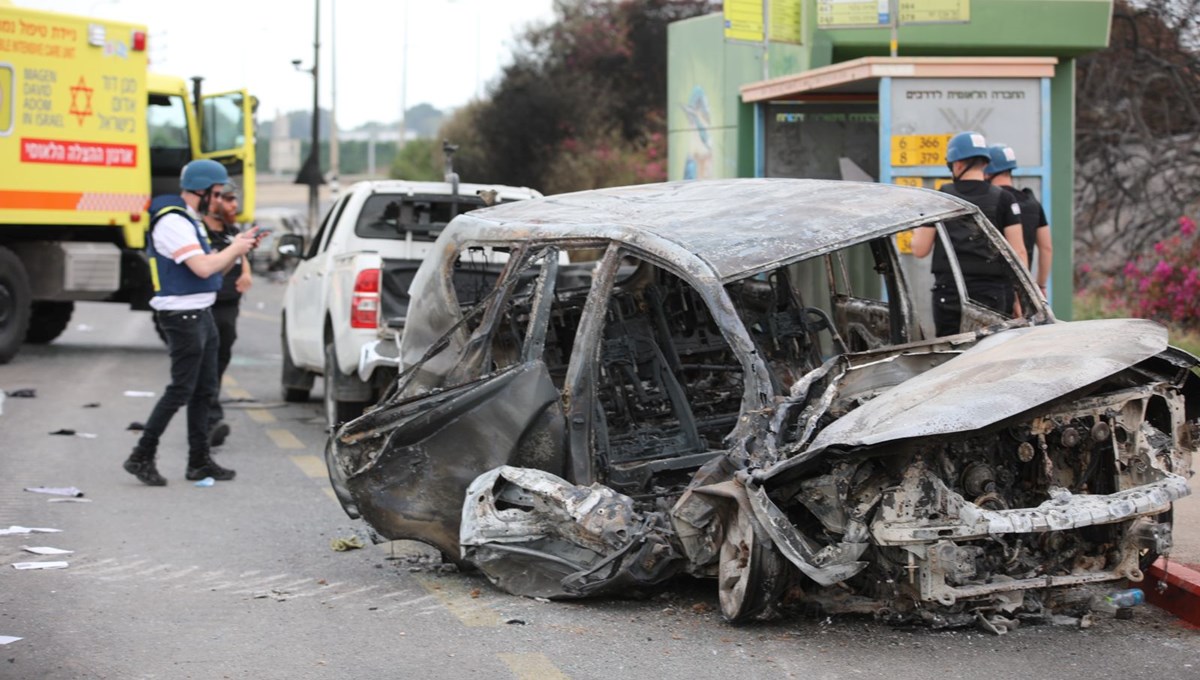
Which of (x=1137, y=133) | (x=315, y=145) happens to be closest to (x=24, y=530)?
(x=1137, y=133)

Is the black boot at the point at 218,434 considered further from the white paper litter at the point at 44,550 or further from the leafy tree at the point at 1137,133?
the leafy tree at the point at 1137,133

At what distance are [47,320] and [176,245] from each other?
403 inches

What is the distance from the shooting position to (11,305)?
1569cm

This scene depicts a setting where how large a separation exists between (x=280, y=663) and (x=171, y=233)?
418cm

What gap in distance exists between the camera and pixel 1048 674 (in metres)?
4.91

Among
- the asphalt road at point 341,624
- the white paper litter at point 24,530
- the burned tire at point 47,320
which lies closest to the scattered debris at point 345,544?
the asphalt road at point 341,624

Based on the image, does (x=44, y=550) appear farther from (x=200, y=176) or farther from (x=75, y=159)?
(x=75, y=159)

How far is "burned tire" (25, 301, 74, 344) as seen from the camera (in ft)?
58.7

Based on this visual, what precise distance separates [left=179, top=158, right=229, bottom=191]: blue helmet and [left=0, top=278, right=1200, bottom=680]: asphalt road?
185cm

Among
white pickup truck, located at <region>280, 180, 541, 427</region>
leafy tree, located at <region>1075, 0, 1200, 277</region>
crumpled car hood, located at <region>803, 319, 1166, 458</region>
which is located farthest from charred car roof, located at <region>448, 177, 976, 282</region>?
leafy tree, located at <region>1075, 0, 1200, 277</region>

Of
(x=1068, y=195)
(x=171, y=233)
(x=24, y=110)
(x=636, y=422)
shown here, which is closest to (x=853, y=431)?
(x=636, y=422)

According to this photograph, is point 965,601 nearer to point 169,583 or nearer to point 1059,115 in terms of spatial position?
point 169,583

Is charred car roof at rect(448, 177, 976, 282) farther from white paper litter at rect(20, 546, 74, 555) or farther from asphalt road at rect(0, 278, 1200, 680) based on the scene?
white paper litter at rect(20, 546, 74, 555)

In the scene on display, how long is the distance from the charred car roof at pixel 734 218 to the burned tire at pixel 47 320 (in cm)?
1205
